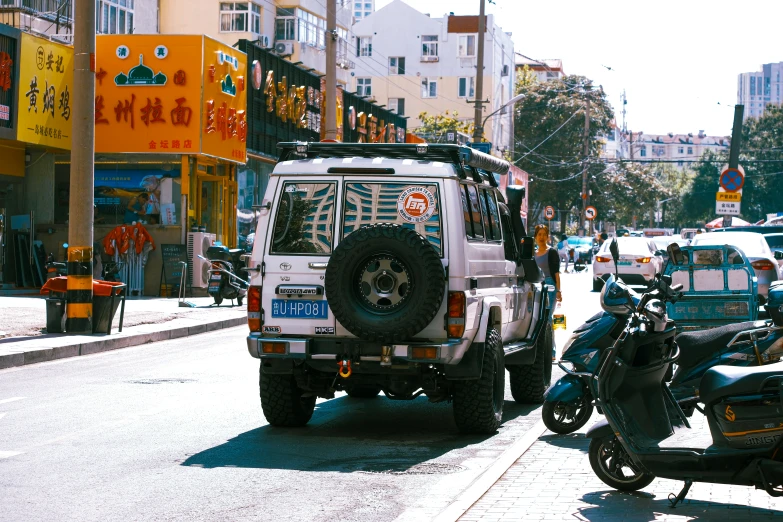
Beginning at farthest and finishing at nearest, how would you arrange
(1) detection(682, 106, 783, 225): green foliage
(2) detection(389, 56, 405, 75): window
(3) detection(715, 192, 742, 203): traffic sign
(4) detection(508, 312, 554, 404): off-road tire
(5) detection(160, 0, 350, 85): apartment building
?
(1) detection(682, 106, 783, 225): green foliage, (2) detection(389, 56, 405, 75): window, (5) detection(160, 0, 350, 85): apartment building, (3) detection(715, 192, 742, 203): traffic sign, (4) detection(508, 312, 554, 404): off-road tire

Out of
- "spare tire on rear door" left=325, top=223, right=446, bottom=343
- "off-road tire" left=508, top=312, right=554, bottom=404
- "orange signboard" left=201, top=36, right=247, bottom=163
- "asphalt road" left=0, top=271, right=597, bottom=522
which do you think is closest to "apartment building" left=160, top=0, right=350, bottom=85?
"orange signboard" left=201, top=36, right=247, bottom=163

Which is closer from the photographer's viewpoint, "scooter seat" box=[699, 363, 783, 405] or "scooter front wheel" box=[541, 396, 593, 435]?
"scooter seat" box=[699, 363, 783, 405]

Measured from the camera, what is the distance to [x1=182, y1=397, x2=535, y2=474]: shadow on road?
8266mm

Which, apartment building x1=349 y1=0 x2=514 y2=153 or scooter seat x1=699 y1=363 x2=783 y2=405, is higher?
apartment building x1=349 y1=0 x2=514 y2=153

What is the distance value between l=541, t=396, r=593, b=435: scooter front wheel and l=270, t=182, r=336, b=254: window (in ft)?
7.07

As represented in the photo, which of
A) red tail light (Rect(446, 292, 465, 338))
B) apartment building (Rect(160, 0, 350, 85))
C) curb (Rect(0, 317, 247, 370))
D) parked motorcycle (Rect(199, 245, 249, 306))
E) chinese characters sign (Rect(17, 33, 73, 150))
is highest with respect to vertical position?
apartment building (Rect(160, 0, 350, 85))

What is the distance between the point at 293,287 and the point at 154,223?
20.5 m

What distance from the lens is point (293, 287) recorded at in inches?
368

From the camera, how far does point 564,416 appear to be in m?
9.31

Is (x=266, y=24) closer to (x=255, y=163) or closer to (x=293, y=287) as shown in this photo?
(x=255, y=163)

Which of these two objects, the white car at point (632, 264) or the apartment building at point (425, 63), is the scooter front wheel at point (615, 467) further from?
the apartment building at point (425, 63)

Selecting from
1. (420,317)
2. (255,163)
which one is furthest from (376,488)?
(255,163)

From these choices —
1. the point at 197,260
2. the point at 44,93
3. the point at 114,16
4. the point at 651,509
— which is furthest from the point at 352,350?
the point at 114,16

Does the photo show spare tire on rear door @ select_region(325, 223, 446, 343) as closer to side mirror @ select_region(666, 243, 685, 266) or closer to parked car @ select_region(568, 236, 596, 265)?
side mirror @ select_region(666, 243, 685, 266)
